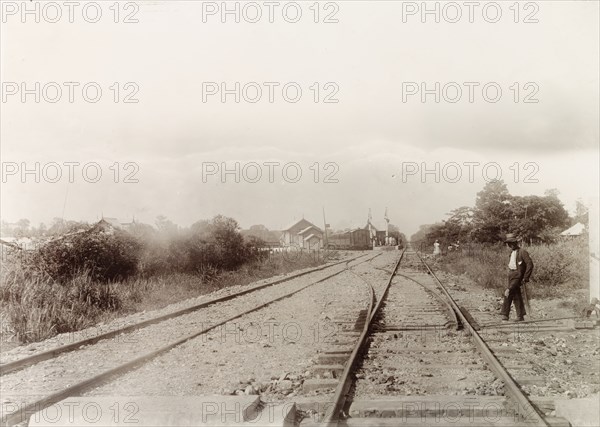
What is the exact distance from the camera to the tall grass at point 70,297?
9.25 m

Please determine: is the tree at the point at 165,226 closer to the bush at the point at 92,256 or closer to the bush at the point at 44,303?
the bush at the point at 92,256

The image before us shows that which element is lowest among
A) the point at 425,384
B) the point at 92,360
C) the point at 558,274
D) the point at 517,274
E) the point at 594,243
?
the point at 92,360

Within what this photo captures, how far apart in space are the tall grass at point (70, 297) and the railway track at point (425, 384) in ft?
19.2

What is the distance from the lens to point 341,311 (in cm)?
1051

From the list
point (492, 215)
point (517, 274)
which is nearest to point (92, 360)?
point (517, 274)

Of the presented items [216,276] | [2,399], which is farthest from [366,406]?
[216,276]

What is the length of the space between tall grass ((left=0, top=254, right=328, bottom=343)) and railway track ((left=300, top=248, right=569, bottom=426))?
19.2ft

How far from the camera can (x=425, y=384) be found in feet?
17.2

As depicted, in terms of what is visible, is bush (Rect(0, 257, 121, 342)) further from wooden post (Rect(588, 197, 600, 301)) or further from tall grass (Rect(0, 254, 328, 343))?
wooden post (Rect(588, 197, 600, 301))

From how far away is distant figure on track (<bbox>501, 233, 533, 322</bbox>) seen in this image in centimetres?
877

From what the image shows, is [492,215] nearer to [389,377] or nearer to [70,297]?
[70,297]

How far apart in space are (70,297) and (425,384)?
8.89 m

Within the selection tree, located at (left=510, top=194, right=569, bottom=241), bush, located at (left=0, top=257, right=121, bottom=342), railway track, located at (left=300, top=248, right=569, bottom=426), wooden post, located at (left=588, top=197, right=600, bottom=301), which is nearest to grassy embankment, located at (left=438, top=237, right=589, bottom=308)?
wooden post, located at (left=588, top=197, right=600, bottom=301)

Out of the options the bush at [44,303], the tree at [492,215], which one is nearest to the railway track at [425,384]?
the bush at [44,303]
